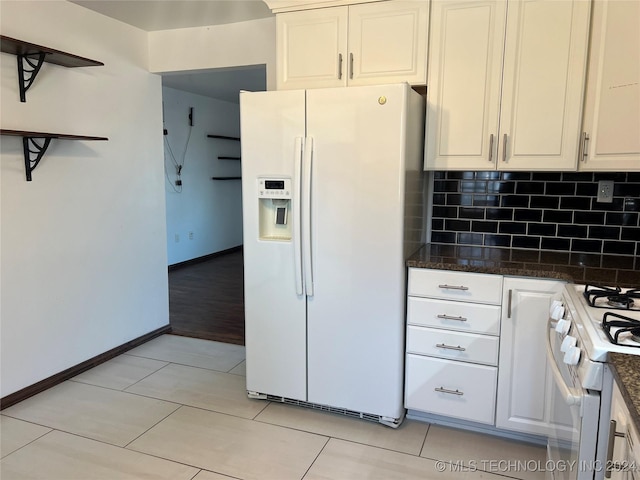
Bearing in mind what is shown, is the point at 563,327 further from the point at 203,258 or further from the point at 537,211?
the point at 203,258

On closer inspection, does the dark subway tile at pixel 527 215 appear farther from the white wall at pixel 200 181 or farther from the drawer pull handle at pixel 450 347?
the white wall at pixel 200 181

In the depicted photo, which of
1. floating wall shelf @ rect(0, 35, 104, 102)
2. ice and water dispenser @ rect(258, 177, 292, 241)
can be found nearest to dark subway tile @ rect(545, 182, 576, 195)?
ice and water dispenser @ rect(258, 177, 292, 241)

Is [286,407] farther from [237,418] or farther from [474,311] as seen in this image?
[474,311]

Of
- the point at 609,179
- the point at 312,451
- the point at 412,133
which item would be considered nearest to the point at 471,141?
the point at 412,133

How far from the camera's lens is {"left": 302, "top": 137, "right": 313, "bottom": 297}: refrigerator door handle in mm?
2293

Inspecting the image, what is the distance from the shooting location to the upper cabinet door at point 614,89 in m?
2.06

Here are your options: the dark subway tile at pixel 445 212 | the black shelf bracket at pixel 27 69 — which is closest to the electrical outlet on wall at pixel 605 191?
the dark subway tile at pixel 445 212

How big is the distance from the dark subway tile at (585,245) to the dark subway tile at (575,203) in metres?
0.18

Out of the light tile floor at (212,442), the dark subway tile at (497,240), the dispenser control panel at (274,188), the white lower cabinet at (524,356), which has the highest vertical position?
the dispenser control panel at (274,188)

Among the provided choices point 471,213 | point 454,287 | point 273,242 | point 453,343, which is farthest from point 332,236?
point 471,213

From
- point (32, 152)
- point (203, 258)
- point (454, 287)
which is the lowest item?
point (203, 258)

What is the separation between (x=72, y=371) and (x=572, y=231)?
3.07 meters

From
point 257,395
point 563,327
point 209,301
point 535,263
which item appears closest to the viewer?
point 563,327

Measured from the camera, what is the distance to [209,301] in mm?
4598
